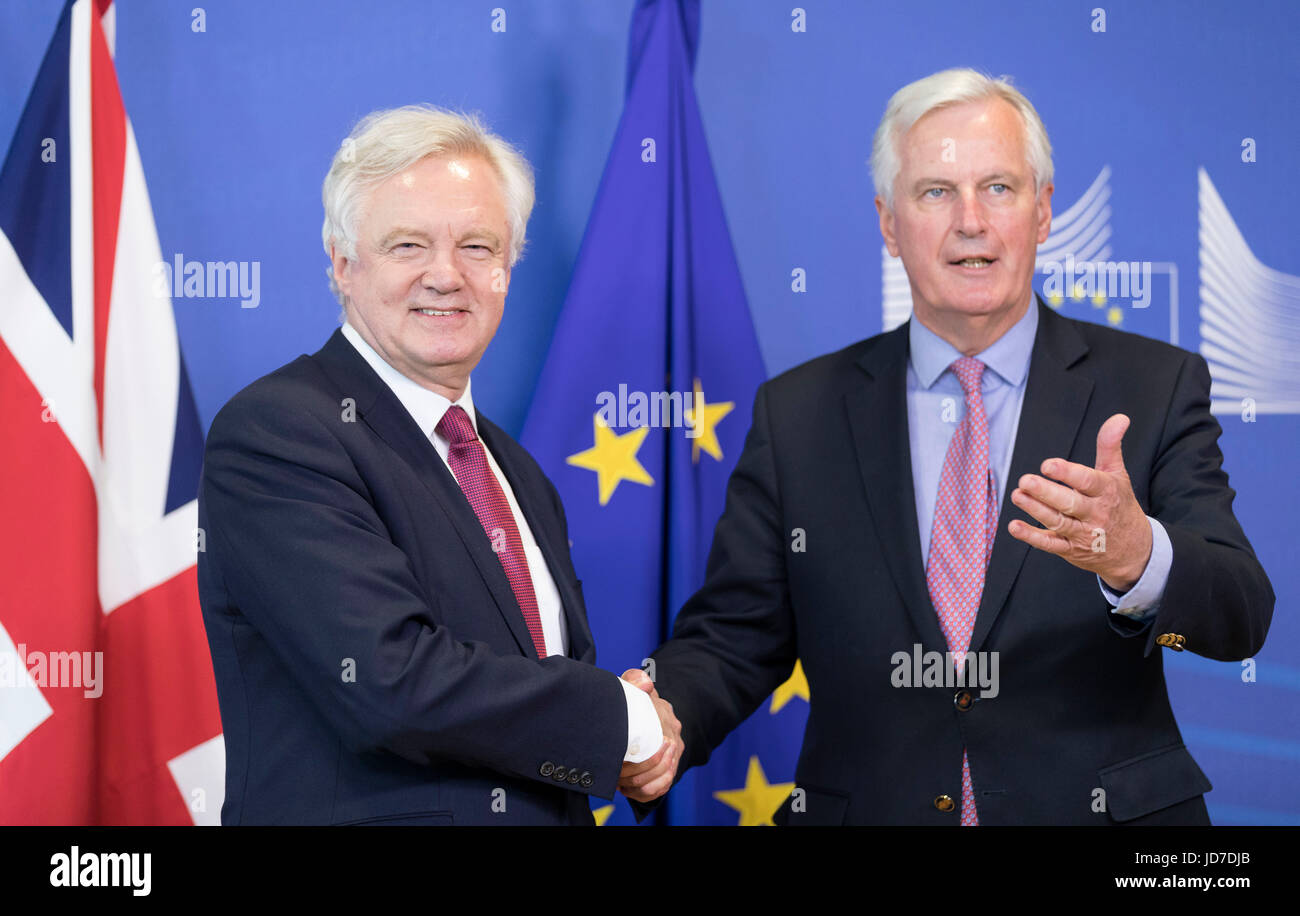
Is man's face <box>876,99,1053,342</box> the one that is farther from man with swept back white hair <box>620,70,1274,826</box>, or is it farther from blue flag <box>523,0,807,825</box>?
blue flag <box>523,0,807,825</box>

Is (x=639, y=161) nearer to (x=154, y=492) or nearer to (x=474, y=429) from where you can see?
(x=474, y=429)

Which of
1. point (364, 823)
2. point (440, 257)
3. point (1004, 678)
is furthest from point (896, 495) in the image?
point (364, 823)

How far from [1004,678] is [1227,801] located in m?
1.82

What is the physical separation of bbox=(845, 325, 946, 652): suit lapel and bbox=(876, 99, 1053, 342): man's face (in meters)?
0.15

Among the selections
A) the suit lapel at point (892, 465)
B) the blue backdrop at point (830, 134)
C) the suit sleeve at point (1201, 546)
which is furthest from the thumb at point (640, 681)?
the blue backdrop at point (830, 134)

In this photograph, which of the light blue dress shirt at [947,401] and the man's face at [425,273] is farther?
the light blue dress shirt at [947,401]

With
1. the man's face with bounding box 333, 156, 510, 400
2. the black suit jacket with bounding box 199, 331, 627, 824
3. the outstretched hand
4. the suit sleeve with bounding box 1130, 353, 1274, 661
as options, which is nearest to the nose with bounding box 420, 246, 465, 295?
the man's face with bounding box 333, 156, 510, 400

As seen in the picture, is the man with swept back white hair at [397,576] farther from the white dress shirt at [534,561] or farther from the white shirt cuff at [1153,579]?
the white shirt cuff at [1153,579]

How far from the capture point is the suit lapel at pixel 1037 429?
2.57 meters

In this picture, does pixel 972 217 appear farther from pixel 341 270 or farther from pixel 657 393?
pixel 341 270

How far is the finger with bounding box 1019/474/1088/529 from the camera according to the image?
210cm

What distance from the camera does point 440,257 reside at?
2605 millimetres

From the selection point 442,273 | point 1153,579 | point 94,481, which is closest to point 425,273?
point 442,273

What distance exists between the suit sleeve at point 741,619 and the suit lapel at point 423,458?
64 centimetres
